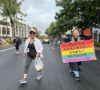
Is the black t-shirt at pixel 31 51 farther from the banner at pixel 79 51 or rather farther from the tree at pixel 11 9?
the tree at pixel 11 9

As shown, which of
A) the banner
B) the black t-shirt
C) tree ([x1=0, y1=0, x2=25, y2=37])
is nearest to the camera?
the black t-shirt

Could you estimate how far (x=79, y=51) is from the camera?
4.45 metres

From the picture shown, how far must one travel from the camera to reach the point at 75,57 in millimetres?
4363

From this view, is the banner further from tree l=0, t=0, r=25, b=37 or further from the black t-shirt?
tree l=0, t=0, r=25, b=37

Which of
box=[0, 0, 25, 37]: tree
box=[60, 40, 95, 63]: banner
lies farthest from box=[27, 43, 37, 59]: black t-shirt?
box=[0, 0, 25, 37]: tree

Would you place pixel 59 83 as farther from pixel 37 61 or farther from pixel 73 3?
pixel 73 3

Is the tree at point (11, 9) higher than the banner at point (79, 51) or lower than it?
higher

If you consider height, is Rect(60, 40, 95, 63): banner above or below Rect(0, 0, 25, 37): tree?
below

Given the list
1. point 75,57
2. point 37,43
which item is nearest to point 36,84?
point 37,43

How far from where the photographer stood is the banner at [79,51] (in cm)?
436

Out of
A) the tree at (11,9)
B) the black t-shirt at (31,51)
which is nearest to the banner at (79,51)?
the black t-shirt at (31,51)

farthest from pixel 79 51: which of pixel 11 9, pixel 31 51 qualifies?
pixel 11 9

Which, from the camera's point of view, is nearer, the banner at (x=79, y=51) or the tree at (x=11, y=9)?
the banner at (x=79, y=51)

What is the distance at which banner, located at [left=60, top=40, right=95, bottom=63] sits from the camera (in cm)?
436
